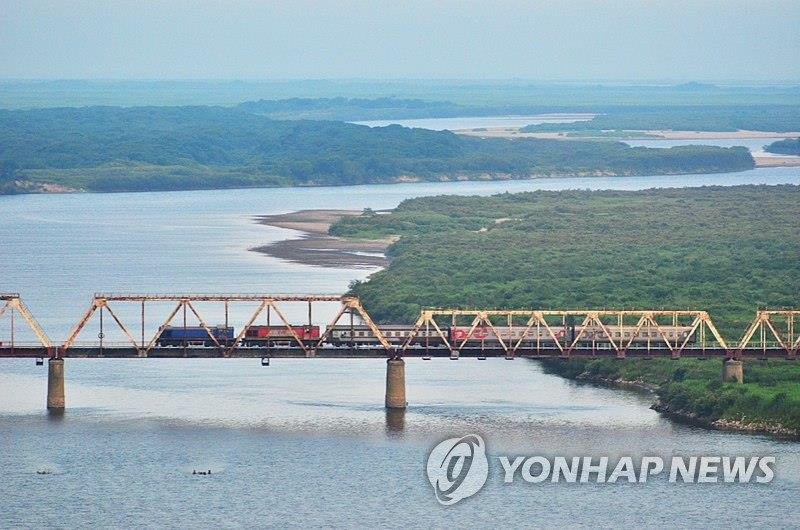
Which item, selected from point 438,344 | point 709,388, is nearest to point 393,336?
point 438,344

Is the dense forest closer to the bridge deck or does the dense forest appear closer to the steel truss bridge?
the steel truss bridge

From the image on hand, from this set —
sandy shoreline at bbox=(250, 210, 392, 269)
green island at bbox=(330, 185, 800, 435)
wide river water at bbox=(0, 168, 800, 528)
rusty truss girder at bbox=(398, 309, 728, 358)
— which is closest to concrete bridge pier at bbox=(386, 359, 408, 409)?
wide river water at bbox=(0, 168, 800, 528)

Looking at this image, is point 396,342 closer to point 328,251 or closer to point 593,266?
point 593,266

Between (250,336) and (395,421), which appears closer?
(395,421)

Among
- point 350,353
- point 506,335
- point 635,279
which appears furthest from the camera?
point 635,279

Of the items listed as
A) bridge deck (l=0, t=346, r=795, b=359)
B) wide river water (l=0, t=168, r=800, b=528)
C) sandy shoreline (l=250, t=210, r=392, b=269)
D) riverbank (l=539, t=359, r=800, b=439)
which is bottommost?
wide river water (l=0, t=168, r=800, b=528)

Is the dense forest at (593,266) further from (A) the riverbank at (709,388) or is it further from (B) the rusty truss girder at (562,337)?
(B) the rusty truss girder at (562,337)

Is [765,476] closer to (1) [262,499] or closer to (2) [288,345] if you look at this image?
(1) [262,499]
